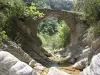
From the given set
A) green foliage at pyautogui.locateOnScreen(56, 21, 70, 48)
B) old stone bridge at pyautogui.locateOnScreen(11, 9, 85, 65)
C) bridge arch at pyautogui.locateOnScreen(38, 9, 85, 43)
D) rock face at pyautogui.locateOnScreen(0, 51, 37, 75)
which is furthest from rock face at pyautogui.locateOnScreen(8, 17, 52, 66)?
rock face at pyautogui.locateOnScreen(0, 51, 37, 75)

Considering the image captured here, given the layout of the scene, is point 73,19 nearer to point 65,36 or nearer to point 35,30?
point 35,30

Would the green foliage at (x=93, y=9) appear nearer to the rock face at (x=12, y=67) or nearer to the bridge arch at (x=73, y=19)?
the bridge arch at (x=73, y=19)

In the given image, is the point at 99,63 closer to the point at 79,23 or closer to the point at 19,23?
the point at 19,23

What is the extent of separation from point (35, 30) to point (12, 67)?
45.4ft

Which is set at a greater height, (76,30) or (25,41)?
(76,30)

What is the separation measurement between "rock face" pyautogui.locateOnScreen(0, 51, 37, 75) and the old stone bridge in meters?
9.31

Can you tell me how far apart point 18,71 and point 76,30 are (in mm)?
15829

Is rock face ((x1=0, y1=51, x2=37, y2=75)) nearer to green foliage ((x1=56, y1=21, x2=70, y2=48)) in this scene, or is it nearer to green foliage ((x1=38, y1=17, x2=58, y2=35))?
green foliage ((x1=56, y1=21, x2=70, y2=48))

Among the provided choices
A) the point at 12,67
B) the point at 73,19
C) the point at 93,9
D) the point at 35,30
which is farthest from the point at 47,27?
the point at 12,67

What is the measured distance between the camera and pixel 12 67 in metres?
7.72

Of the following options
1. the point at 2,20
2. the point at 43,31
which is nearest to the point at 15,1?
the point at 2,20

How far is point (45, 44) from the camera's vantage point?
39.1 m

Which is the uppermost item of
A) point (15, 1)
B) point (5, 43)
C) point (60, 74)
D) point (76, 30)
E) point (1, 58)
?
point (76, 30)

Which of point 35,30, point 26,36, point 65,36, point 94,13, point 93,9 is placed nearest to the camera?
point 93,9
